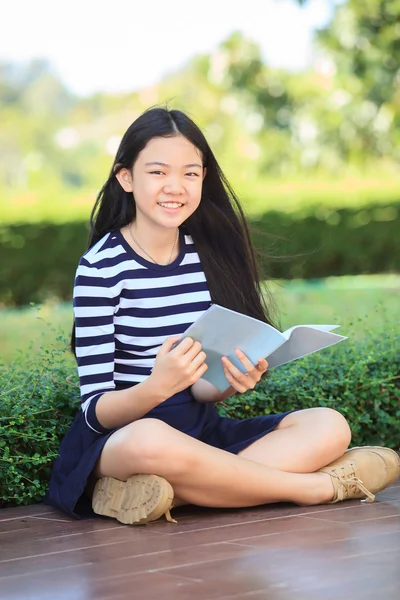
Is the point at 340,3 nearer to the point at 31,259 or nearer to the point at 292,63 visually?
the point at 31,259

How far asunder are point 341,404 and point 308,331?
51.6 inches

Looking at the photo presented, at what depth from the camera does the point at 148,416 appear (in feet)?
10.0

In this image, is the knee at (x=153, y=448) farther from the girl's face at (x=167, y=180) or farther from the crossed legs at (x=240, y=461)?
the girl's face at (x=167, y=180)

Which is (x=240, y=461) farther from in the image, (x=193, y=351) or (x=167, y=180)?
(x=167, y=180)

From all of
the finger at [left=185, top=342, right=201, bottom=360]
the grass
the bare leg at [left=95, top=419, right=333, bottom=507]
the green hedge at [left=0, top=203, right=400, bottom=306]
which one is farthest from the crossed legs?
the green hedge at [left=0, top=203, right=400, bottom=306]

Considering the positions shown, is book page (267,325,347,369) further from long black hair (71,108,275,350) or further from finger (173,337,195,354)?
long black hair (71,108,275,350)

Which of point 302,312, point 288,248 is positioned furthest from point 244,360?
point 288,248

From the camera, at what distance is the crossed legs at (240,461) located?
111 inches

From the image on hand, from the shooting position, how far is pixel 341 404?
3.96m

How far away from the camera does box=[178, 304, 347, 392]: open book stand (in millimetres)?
2645

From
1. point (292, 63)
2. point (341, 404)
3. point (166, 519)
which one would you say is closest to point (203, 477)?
point (166, 519)

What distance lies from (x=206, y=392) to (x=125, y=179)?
741 mm

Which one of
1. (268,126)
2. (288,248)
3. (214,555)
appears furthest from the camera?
(268,126)

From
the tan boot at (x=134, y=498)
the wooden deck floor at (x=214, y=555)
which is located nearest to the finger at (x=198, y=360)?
the tan boot at (x=134, y=498)
